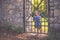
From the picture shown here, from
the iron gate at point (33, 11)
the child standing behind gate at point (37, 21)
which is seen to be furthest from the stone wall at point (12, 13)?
the child standing behind gate at point (37, 21)

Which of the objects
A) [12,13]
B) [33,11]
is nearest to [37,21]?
[33,11]

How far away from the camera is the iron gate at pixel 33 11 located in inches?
506

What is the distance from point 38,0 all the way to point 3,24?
216cm

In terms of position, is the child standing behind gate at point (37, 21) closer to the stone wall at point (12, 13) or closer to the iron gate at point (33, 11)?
the iron gate at point (33, 11)

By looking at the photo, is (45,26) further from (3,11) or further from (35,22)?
(3,11)

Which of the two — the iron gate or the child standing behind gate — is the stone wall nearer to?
the iron gate

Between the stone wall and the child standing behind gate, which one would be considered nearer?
the child standing behind gate

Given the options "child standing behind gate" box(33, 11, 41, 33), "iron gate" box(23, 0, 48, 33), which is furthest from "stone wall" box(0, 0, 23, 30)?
"child standing behind gate" box(33, 11, 41, 33)

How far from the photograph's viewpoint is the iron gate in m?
12.9

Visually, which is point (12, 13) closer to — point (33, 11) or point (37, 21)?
point (33, 11)

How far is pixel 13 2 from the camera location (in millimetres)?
13141

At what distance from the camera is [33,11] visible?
13.2 meters

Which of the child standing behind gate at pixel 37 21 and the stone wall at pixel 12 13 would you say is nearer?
the child standing behind gate at pixel 37 21

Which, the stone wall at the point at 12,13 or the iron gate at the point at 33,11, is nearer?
the iron gate at the point at 33,11
